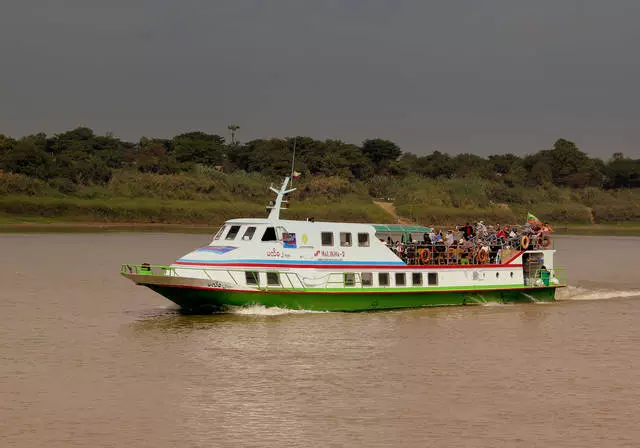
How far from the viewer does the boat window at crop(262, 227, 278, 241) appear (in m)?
34.6

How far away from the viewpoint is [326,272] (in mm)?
35250

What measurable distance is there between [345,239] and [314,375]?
1091cm

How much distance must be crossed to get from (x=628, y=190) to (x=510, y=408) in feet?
434

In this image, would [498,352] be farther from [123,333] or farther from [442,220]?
[442,220]

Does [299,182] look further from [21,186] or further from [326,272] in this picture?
[326,272]

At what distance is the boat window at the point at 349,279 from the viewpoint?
35750 mm

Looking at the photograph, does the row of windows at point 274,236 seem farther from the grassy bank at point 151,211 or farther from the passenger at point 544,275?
the grassy bank at point 151,211

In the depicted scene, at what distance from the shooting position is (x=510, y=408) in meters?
22.9

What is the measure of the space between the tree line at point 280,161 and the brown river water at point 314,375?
74.0 meters

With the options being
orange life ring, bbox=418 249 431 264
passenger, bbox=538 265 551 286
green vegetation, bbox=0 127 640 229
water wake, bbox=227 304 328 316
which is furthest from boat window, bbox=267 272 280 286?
green vegetation, bbox=0 127 640 229

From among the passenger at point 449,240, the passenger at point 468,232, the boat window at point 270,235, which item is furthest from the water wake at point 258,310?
the passenger at point 468,232

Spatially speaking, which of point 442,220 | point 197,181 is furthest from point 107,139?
point 442,220

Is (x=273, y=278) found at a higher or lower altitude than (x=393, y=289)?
Result: higher

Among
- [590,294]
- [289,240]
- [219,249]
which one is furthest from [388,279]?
[590,294]
